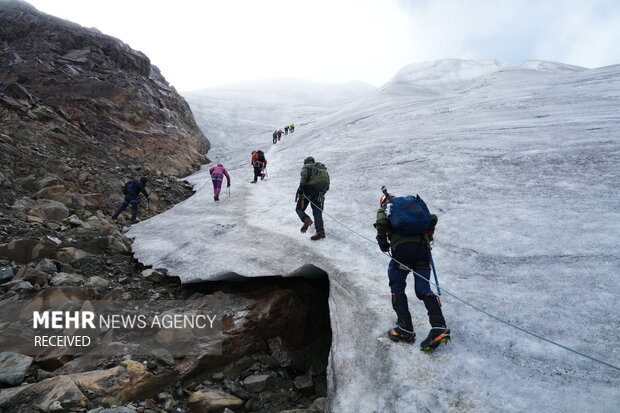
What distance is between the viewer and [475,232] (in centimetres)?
675

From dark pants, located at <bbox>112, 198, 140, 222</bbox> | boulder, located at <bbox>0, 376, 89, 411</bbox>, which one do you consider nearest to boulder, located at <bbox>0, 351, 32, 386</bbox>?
boulder, located at <bbox>0, 376, 89, 411</bbox>

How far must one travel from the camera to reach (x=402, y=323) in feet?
13.8

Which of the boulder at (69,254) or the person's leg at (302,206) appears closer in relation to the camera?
the boulder at (69,254)

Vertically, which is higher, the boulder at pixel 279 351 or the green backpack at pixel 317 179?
the green backpack at pixel 317 179

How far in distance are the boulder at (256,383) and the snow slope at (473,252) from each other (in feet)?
4.12

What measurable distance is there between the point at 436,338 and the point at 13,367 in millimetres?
4949

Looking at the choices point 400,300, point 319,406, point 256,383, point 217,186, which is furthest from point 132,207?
point 400,300

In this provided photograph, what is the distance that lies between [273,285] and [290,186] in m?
6.56

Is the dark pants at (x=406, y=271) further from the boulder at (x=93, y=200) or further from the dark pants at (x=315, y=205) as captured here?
the boulder at (x=93, y=200)

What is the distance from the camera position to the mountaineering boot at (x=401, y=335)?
4.17 meters

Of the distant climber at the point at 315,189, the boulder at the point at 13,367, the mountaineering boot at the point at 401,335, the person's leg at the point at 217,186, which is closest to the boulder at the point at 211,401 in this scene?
the boulder at the point at 13,367

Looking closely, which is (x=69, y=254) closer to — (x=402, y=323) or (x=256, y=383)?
(x=256, y=383)

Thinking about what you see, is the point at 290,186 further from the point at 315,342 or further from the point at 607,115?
the point at 607,115

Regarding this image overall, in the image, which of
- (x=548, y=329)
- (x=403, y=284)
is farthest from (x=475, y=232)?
(x=403, y=284)
